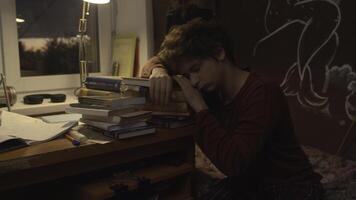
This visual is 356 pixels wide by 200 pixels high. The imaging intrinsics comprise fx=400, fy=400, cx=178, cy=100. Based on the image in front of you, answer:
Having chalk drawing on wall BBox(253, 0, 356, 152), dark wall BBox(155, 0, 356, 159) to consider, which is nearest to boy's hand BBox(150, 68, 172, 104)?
dark wall BBox(155, 0, 356, 159)

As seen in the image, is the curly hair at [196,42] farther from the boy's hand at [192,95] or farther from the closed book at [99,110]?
the closed book at [99,110]

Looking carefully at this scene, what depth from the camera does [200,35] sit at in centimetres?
125

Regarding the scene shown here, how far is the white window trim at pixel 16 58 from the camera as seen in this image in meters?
2.05

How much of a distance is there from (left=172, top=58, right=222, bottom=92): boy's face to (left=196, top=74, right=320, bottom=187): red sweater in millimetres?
88

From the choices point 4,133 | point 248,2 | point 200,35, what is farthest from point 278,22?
point 4,133

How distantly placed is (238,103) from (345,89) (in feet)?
1.96

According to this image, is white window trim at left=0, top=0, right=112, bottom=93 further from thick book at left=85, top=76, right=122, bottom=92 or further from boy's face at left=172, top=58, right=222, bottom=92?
boy's face at left=172, top=58, right=222, bottom=92

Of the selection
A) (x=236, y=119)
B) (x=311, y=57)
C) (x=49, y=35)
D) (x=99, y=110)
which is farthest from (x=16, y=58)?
(x=311, y=57)

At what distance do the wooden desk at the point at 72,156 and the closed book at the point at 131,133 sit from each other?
0.05 ft

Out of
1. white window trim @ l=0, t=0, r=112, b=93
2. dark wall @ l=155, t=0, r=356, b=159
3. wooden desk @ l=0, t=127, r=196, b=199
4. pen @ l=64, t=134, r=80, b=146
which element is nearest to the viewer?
wooden desk @ l=0, t=127, r=196, b=199

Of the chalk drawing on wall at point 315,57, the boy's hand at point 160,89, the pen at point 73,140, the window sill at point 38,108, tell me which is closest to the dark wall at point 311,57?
the chalk drawing on wall at point 315,57

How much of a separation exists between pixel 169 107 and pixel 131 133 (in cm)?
19

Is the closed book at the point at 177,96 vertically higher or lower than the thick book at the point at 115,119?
higher

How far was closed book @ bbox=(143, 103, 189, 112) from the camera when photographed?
127cm
